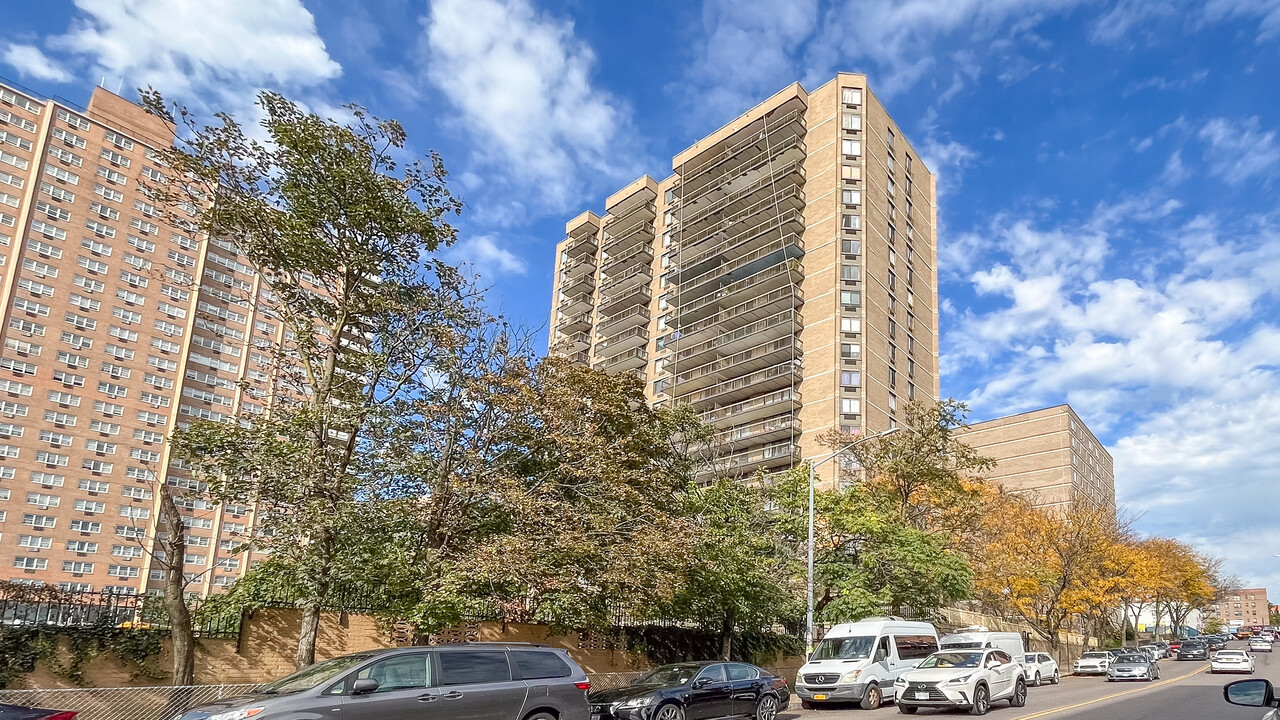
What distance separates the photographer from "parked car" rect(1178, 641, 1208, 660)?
5522cm

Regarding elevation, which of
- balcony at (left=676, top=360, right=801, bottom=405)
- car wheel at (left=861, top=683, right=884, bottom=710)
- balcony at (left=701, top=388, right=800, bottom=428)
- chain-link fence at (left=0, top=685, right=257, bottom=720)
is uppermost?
balcony at (left=676, top=360, right=801, bottom=405)

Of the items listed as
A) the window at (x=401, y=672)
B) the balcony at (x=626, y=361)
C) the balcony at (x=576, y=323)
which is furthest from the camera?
the balcony at (x=576, y=323)

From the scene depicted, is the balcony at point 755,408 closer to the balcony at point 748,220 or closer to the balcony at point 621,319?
the balcony at point 748,220

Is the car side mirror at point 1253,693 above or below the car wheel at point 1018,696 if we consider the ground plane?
above

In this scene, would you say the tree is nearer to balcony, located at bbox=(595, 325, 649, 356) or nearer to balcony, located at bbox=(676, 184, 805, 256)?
balcony, located at bbox=(676, 184, 805, 256)

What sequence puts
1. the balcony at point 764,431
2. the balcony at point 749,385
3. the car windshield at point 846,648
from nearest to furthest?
the car windshield at point 846,648 → the balcony at point 764,431 → the balcony at point 749,385

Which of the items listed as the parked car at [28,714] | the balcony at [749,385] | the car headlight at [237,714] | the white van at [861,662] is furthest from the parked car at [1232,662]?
the parked car at [28,714]

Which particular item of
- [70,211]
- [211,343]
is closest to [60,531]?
[211,343]

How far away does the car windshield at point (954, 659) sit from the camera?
59.7 feet

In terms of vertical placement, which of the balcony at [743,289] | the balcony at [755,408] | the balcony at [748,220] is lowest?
the balcony at [755,408]

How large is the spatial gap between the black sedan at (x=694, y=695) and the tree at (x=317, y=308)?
Result: 601cm

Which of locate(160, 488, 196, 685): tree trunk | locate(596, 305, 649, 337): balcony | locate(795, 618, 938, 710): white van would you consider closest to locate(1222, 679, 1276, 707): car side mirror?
locate(160, 488, 196, 685): tree trunk

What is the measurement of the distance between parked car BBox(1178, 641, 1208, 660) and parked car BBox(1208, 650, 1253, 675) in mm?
20812

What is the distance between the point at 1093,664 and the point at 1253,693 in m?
41.6
